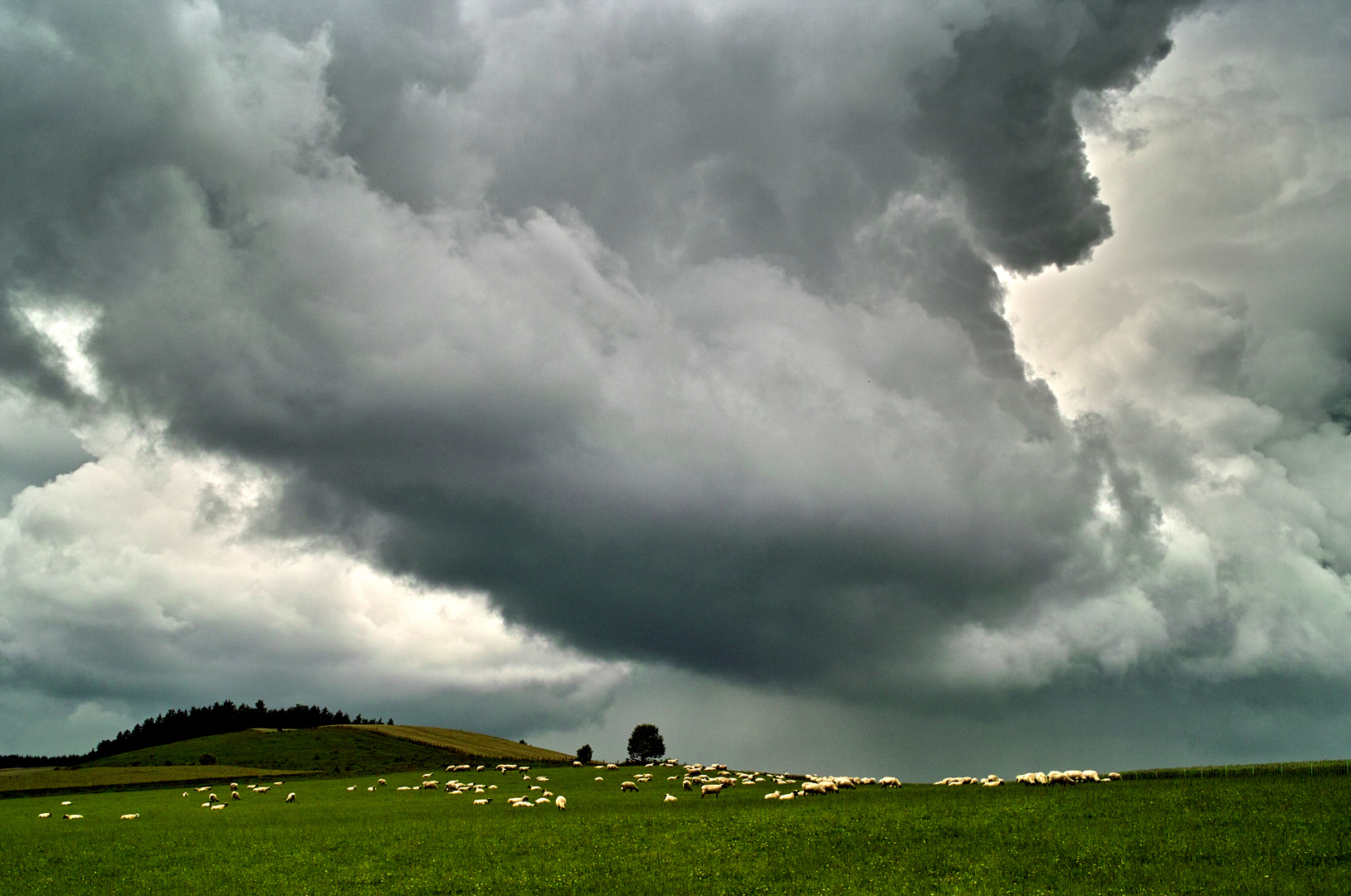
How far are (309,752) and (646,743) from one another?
204ft

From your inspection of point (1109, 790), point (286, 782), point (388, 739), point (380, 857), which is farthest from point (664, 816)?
point (388, 739)

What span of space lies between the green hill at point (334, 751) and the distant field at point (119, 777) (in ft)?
23.6

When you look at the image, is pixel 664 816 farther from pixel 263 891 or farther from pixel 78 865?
pixel 78 865

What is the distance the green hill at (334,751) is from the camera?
127 meters

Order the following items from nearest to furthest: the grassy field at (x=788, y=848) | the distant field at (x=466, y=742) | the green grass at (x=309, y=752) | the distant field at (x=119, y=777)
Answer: the grassy field at (x=788, y=848) → the distant field at (x=119, y=777) → the green grass at (x=309, y=752) → the distant field at (x=466, y=742)

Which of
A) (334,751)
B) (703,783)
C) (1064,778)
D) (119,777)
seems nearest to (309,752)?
(334,751)

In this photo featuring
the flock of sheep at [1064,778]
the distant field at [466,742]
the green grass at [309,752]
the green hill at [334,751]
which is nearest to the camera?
the flock of sheep at [1064,778]

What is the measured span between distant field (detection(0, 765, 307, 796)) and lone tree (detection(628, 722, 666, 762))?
6819cm

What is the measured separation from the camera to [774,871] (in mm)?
33281

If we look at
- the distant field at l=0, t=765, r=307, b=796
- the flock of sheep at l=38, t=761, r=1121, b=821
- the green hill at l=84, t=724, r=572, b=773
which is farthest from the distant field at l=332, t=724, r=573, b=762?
the flock of sheep at l=38, t=761, r=1121, b=821

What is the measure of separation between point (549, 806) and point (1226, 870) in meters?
43.5

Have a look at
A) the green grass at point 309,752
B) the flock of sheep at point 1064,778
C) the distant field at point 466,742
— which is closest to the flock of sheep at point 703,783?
the flock of sheep at point 1064,778

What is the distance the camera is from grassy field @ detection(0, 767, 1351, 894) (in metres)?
30.0

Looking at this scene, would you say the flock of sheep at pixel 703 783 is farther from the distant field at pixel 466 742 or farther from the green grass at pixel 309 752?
Result: the distant field at pixel 466 742
